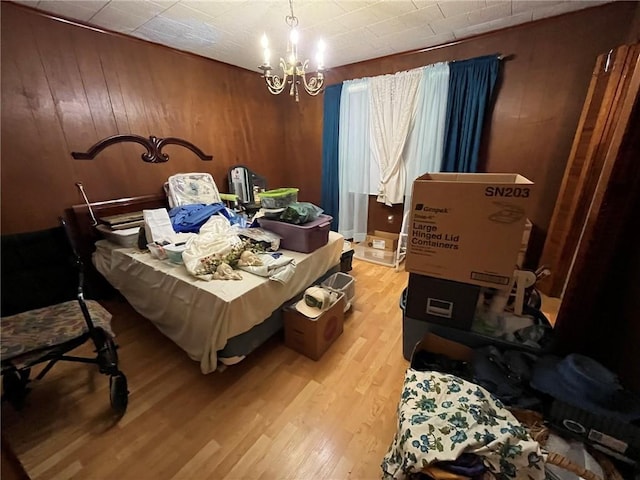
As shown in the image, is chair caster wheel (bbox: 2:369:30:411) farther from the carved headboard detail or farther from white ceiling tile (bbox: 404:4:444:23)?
white ceiling tile (bbox: 404:4:444:23)

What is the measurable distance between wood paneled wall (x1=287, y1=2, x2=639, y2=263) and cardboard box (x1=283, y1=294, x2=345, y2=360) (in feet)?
7.43

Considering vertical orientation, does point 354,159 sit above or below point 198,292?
above

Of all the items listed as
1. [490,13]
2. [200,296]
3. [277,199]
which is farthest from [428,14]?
[200,296]

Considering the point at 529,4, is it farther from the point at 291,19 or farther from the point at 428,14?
the point at 291,19

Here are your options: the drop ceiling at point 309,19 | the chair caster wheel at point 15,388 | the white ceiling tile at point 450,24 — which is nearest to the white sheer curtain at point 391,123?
the drop ceiling at point 309,19

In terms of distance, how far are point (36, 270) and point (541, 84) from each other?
4.05m

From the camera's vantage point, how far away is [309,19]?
2.15 m

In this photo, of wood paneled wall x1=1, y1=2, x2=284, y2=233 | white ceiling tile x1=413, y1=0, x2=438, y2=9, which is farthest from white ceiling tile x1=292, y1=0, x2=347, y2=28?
wood paneled wall x1=1, y1=2, x2=284, y2=233

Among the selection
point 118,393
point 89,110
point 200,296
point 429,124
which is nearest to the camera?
point 118,393

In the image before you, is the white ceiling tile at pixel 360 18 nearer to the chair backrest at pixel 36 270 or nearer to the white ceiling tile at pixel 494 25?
the white ceiling tile at pixel 494 25

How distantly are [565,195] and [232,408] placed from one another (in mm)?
3006

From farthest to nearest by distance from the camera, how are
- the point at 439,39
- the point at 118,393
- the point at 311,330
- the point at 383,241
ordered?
the point at 383,241 → the point at 439,39 → the point at 311,330 → the point at 118,393

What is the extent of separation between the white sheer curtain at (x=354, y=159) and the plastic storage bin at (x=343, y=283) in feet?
5.00

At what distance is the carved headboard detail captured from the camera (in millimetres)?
2314
